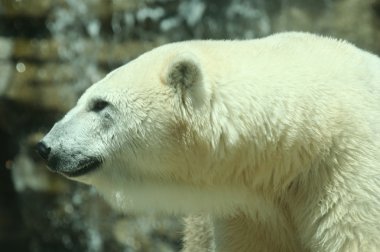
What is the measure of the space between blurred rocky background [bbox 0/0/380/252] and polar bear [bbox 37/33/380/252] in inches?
112

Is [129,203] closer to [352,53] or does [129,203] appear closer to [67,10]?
[352,53]

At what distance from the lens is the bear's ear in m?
2.86

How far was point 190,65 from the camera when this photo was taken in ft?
9.38

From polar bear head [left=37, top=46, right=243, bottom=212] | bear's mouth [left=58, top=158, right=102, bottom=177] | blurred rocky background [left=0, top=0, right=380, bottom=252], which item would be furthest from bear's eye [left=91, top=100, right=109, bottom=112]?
blurred rocky background [left=0, top=0, right=380, bottom=252]

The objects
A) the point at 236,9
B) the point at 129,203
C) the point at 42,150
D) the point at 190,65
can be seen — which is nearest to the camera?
the point at 190,65

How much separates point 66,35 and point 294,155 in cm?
380

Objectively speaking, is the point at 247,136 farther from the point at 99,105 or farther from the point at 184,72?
the point at 99,105

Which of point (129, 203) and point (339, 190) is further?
point (129, 203)

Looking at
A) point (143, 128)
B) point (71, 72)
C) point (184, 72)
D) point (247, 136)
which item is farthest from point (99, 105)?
point (71, 72)

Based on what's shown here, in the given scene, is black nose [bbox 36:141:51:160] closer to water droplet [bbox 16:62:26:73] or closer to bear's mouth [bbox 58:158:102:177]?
bear's mouth [bbox 58:158:102:177]

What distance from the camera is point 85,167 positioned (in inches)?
120

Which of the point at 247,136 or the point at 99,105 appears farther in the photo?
the point at 99,105

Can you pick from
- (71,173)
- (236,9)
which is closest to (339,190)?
(71,173)

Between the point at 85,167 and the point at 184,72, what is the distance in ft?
1.82
